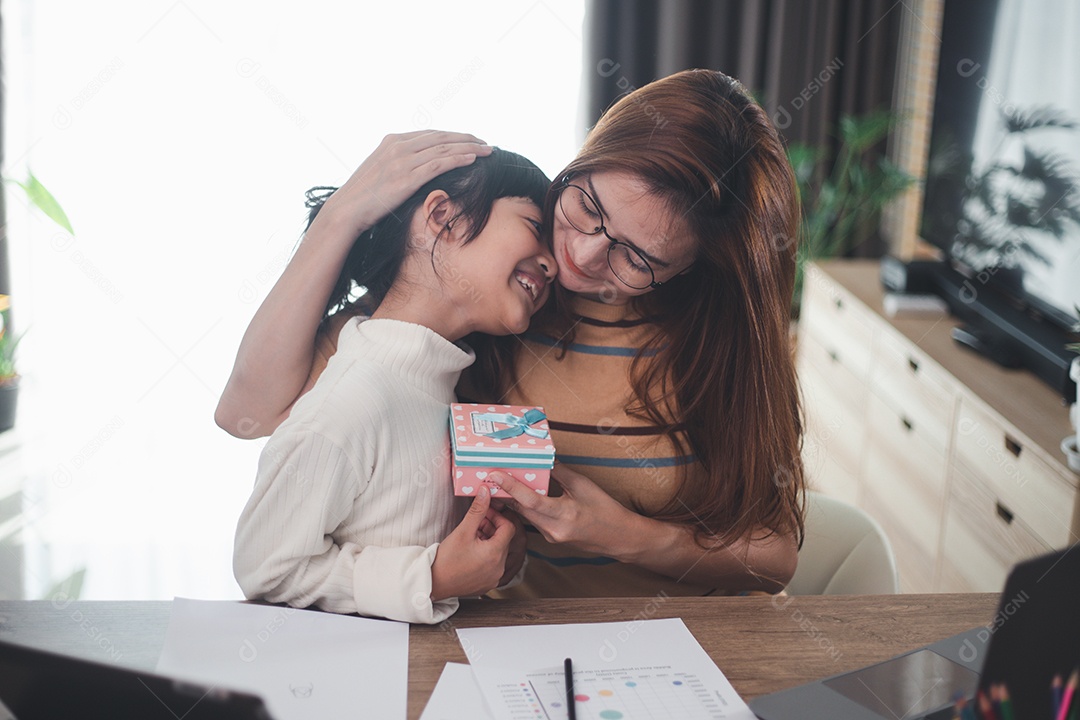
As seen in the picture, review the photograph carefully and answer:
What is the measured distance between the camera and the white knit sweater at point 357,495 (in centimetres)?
103

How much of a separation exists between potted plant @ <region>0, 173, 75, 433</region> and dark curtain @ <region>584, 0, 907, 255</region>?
6.48 feet

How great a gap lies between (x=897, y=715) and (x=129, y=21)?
11.4ft

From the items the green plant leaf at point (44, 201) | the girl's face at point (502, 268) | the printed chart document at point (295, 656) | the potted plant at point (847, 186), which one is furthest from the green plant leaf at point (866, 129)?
the printed chart document at point (295, 656)

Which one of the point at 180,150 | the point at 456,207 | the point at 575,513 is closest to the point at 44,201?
the point at 180,150

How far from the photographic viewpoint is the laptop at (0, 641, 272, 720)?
0.59 m

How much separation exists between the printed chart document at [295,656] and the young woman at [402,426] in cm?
3

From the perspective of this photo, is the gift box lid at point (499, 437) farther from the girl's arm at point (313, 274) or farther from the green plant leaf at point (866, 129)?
the green plant leaf at point (866, 129)

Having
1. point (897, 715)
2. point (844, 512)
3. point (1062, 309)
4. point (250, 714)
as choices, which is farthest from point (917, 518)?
point (250, 714)

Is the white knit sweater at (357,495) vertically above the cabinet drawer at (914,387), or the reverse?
the white knit sweater at (357,495)

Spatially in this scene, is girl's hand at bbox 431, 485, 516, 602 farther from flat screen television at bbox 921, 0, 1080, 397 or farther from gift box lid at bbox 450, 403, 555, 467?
flat screen television at bbox 921, 0, 1080, 397

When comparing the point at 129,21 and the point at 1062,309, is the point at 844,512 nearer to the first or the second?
the point at 1062,309

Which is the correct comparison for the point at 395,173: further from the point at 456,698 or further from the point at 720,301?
the point at 456,698

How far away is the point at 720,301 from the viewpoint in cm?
135

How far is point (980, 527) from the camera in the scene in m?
2.20
